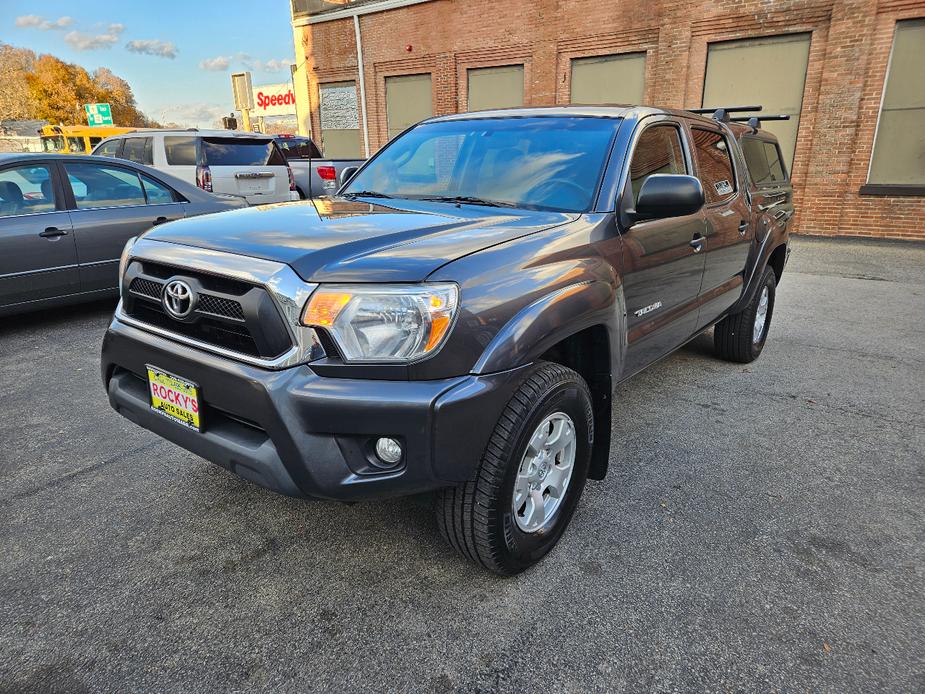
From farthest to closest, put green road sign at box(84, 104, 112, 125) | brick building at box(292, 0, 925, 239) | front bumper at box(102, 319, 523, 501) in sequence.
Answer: green road sign at box(84, 104, 112, 125)
brick building at box(292, 0, 925, 239)
front bumper at box(102, 319, 523, 501)

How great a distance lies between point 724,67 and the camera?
1205 cm

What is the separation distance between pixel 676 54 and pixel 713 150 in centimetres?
996

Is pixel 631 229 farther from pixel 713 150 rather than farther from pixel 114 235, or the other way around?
pixel 114 235

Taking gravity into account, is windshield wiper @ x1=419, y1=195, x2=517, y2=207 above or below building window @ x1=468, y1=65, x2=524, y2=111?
below

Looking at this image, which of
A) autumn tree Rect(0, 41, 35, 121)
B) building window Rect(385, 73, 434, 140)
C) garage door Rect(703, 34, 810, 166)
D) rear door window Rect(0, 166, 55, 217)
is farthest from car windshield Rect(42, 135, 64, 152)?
autumn tree Rect(0, 41, 35, 121)

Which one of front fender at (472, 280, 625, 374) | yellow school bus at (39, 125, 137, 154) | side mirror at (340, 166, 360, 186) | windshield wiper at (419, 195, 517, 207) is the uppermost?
yellow school bus at (39, 125, 137, 154)

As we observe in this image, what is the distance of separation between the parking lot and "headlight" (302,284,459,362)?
0.61 m

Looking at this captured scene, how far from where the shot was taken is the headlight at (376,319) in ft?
6.04

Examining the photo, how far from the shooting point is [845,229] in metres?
11.5

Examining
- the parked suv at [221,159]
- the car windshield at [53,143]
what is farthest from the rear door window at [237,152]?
the car windshield at [53,143]

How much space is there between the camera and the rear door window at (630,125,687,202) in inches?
116

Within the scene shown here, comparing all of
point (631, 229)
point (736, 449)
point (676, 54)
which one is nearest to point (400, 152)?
point (631, 229)

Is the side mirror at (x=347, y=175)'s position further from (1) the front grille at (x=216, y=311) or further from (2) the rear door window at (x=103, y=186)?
(2) the rear door window at (x=103, y=186)

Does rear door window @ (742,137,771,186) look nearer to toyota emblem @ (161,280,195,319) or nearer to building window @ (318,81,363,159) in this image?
toyota emblem @ (161,280,195,319)
